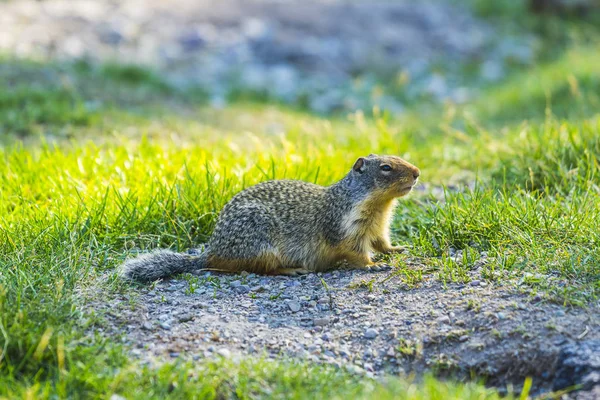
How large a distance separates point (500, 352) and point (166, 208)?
256 centimetres

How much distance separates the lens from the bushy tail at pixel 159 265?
451cm

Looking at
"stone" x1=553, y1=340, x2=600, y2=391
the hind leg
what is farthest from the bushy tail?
"stone" x1=553, y1=340, x2=600, y2=391

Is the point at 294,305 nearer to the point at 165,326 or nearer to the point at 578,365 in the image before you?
the point at 165,326

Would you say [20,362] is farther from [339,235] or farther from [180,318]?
[339,235]

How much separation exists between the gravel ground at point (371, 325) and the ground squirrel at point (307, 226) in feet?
0.70

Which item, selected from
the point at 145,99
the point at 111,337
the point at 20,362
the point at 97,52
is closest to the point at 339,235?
the point at 111,337

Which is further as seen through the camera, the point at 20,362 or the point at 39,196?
the point at 39,196

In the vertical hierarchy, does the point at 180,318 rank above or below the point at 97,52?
below

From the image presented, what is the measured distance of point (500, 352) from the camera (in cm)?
374

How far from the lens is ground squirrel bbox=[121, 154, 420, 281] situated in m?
4.79

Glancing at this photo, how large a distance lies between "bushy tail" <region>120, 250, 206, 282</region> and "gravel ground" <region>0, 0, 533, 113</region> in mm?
5492

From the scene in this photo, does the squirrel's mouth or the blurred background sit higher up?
the blurred background

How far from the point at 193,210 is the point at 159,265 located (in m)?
0.81

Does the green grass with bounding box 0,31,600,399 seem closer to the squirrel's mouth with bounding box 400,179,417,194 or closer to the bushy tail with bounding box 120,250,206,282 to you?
the bushy tail with bounding box 120,250,206,282
